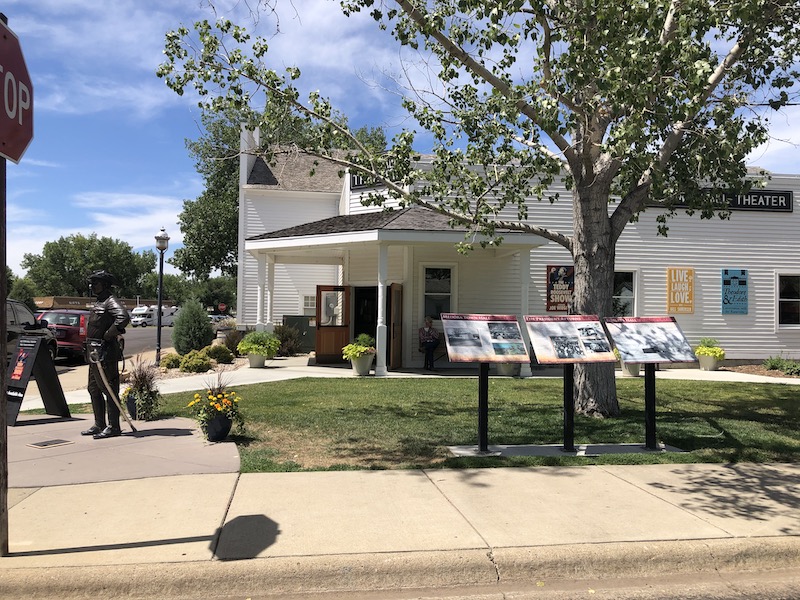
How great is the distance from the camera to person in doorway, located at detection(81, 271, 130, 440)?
7.51 meters

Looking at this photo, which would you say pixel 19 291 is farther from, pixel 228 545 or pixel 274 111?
pixel 228 545

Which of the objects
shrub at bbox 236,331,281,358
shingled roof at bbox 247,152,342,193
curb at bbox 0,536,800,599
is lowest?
curb at bbox 0,536,800,599

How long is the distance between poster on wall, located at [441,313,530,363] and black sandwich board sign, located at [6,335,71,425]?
5.60m

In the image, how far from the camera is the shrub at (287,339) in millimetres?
19531

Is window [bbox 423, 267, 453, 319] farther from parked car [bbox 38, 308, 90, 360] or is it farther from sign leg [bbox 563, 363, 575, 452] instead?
sign leg [bbox 563, 363, 575, 452]

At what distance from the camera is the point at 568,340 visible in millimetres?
7141

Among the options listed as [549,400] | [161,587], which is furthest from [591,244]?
[161,587]

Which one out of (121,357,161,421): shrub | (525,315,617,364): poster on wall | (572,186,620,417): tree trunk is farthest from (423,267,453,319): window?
(525,315,617,364): poster on wall

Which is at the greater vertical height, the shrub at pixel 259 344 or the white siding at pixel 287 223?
the white siding at pixel 287 223

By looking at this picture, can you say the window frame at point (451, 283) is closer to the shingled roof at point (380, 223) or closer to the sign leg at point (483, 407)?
the shingled roof at point (380, 223)

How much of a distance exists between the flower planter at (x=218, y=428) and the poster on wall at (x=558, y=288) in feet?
39.2

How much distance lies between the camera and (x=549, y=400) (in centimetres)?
1122

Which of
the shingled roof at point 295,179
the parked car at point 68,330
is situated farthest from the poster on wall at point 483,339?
the shingled roof at point 295,179

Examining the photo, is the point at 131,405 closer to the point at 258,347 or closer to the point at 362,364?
the point at 362,364
